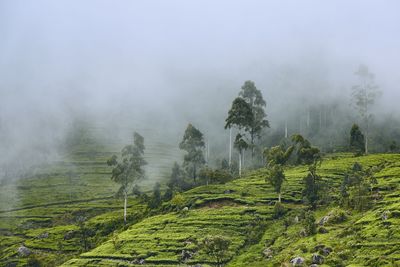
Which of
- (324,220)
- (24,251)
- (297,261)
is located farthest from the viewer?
(24,251)

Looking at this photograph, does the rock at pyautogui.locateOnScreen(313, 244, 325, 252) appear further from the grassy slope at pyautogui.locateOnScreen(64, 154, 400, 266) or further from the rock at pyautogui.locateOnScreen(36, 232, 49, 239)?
the rock at pyautogui.locateOnScreen(36, 232, 49, 239)

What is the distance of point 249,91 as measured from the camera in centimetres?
15612

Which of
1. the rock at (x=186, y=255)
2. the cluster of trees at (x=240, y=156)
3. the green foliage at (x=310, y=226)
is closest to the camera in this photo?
the green foliage at (x=310, y=226)

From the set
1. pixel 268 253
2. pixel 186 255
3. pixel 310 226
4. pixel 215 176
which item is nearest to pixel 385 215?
pixel 310 226

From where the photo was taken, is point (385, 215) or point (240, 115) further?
point (240, 115)

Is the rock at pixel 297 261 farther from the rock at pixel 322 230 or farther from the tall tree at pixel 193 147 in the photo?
the tall tree at pixel 193 147

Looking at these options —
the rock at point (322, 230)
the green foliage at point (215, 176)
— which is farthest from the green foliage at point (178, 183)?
the rock at point (322, 230)

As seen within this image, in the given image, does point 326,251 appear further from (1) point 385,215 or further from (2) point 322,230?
(1) point 385,215

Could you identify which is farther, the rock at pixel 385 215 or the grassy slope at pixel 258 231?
the rock at pixel 385 215

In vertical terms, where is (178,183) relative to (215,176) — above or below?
below

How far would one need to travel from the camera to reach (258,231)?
95.7 meters

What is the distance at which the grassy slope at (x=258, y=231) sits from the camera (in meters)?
72.7

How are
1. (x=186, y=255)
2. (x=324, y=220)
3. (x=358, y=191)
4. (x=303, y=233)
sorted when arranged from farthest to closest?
(x=358, y=191)
(x=186, y=255)
(x=324, y=220)
(x=303, y=233)

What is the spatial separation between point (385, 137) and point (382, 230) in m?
133
